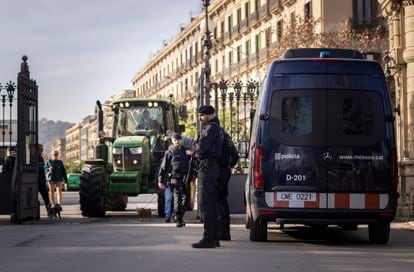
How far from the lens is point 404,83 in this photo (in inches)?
752

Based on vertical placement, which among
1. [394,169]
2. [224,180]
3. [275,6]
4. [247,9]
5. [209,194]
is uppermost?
[247,9]

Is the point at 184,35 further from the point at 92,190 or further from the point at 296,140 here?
the point at 296,140

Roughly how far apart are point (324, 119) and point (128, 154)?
9.58 m

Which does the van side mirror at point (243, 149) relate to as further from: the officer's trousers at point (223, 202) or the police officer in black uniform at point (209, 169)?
the police officer in black uniform at point (209, 169)

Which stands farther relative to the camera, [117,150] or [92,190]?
[117,150]

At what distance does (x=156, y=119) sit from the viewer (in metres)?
22.2

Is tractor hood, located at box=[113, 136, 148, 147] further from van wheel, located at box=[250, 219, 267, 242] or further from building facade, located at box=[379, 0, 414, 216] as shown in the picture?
van wheel, located at box=[250, 219, 267, 242]

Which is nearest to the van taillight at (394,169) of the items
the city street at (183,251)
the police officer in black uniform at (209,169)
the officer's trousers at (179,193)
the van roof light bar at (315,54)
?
the city street at (183,251)

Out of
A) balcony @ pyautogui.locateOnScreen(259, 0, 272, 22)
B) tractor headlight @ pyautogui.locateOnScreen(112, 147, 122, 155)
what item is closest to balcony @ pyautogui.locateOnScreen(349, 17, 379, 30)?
balcony @ pyautogui.locateOnScreen(259, 0, 272, 22)

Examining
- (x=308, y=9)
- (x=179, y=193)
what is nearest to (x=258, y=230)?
(x=179, y=193)

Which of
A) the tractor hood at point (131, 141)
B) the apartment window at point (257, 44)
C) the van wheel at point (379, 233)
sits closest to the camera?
the van wheel at point (379, 233)

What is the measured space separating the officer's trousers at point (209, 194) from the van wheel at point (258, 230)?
1048 millimetres

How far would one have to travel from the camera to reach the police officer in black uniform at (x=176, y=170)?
17234 mm

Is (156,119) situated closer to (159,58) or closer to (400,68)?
(400,68)
